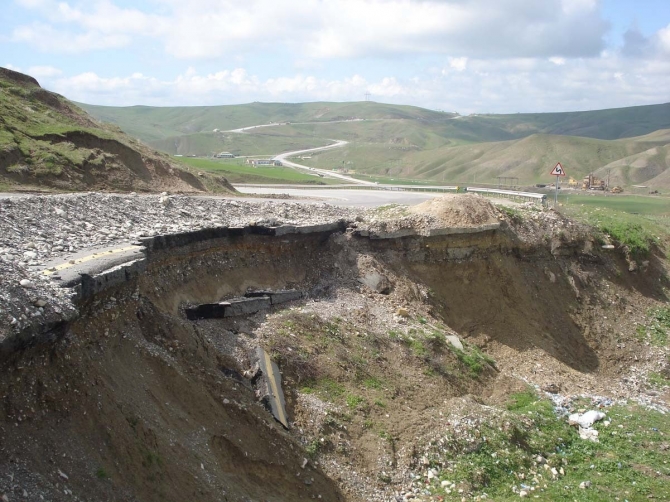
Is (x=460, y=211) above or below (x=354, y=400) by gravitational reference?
above

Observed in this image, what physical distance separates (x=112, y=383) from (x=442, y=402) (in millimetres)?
7990

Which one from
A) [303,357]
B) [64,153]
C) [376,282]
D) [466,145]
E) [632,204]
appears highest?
[466,145]

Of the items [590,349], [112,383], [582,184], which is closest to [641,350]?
[590,349]

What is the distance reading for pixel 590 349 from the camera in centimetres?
2106

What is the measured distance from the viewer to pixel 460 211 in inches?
832

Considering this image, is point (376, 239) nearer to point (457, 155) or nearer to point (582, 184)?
point (582, 184)

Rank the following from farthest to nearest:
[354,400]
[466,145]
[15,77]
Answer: [466,145]
[15,77]
[354,400]

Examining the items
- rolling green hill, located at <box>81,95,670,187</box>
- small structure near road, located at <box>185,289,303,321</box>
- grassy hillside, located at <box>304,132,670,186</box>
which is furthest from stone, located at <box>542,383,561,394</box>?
grassy hillside, located at <box>304,132,670,186</box>

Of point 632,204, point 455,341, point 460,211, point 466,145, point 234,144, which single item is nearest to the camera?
point 455,341

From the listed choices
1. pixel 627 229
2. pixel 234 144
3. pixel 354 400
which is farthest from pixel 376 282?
pixel 234 144

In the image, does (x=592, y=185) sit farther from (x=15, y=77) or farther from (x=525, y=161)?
(x=15, y=77)

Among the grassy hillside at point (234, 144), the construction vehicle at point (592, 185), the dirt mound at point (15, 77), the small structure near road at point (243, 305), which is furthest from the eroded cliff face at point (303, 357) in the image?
the grassy hillside at point (234, 144)

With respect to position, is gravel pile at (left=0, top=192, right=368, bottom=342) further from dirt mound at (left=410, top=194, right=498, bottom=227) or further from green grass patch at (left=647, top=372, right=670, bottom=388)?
green grass patch at (left=647, top=372, right=670, bottom=388)

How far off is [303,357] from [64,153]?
54.5ft
